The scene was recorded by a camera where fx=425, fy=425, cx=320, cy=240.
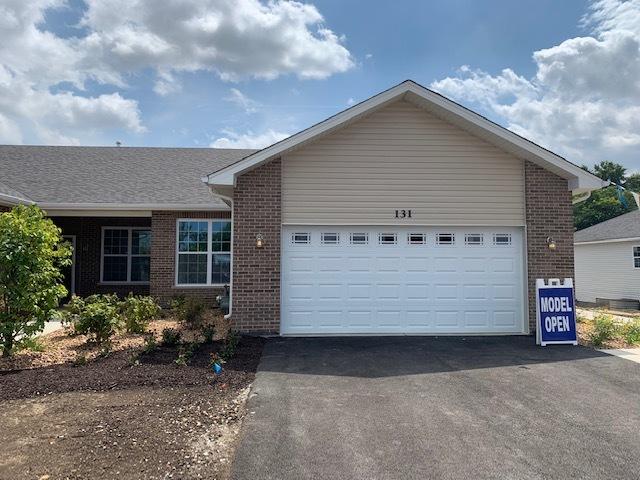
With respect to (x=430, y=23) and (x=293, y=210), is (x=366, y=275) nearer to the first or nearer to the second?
(x=293, y=210)

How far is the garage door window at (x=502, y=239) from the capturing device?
9320 mm

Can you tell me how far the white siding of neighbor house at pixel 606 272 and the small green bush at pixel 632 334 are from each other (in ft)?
34.0

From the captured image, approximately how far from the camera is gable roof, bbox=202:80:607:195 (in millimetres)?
8594

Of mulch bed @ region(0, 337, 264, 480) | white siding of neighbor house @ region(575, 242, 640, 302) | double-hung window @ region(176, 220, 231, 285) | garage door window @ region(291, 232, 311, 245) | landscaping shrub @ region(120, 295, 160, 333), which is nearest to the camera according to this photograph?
mulch bed @ region(0, 337, 264, 480)

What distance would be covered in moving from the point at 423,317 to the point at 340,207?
297 centimetres

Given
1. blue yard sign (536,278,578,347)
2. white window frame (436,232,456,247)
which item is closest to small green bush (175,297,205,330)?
white window frame (436,232,456,247)

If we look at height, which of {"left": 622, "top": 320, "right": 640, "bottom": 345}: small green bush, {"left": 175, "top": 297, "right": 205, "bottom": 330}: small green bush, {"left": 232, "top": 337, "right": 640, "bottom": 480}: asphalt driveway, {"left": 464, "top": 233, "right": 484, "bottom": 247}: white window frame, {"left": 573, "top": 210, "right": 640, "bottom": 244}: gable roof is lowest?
{"left": 232, "top": 337, "right": 640, "bottom": 480}: asphalt driveway

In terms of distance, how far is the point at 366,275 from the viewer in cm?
915

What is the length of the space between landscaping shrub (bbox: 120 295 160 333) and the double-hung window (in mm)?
2365

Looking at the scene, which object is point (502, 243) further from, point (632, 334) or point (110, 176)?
point (110, 176)

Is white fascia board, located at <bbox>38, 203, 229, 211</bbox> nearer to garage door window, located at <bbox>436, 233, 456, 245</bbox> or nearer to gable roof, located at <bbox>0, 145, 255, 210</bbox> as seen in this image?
gable roof, located at <bbox>0, 145, 255, 210</bbox>

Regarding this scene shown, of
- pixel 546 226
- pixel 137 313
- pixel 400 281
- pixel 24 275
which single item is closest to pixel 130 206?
pixel 137 313

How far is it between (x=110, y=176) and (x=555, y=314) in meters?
13.4

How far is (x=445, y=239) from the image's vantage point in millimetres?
9266
